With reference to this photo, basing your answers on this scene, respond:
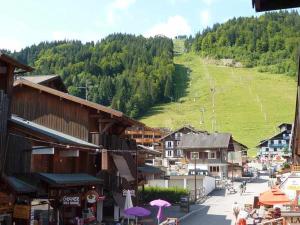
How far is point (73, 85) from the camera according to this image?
609ft

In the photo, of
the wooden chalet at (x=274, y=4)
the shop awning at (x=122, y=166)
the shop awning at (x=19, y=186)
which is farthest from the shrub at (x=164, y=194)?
the wooden chalet at (x=274, y=4)

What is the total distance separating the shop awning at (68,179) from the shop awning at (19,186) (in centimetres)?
181

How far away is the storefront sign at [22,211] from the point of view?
18.8m

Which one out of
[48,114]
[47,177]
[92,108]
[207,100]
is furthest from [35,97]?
[207,100]

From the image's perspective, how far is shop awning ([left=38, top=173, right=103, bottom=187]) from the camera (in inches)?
845

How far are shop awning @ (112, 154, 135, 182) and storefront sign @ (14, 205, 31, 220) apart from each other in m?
12.1

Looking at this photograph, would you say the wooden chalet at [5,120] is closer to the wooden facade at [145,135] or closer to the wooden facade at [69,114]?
the wooden facade at [69,114]

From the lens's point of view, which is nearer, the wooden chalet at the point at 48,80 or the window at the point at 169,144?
the wooden chalet at the point at 48,80

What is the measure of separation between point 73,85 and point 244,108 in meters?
66.5

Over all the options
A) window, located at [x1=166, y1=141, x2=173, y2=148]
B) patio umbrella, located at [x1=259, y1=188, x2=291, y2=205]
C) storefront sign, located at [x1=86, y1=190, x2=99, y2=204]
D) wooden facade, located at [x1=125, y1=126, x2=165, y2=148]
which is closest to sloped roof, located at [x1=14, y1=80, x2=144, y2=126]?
storefront sign, located at [x1=86, y1=190, x2=99, y2=204]

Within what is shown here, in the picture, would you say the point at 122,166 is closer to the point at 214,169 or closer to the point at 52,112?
the point at 52,112

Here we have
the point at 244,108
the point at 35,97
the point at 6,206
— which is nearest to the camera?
the point at 6,206

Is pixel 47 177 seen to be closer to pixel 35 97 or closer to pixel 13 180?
pixel 13 180

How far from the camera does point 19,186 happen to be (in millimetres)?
18219
